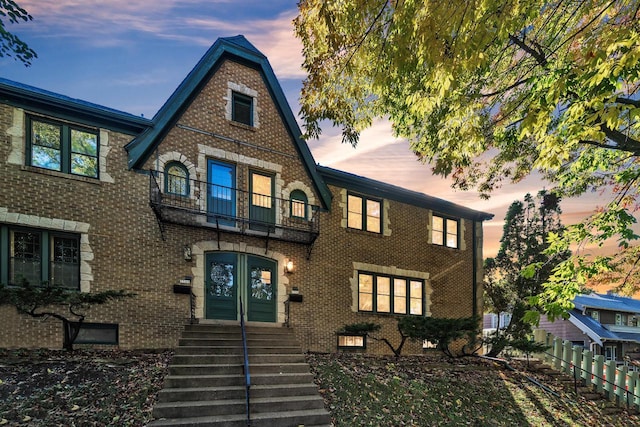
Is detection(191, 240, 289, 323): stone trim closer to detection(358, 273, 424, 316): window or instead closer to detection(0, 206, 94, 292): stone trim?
detection(0, 206, 94, 292): stone trim

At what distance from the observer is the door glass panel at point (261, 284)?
11594mm

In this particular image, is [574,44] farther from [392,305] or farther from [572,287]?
[392,305]

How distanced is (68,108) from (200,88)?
3584mm

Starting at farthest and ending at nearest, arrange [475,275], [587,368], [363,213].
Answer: [475,275] → [363,213] → [587,368]

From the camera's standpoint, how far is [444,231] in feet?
54.0

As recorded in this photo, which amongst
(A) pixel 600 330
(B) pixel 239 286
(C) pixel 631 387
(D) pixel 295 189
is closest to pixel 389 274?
(D) pixel 295 189

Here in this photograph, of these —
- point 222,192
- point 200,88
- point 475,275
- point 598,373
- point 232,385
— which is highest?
point 200,88

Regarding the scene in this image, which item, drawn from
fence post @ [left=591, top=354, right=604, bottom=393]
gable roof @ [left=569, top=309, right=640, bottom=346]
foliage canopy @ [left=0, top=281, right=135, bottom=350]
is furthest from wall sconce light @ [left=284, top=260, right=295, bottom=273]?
gable roof @ [left=569, top=309, right=640, bottom=346]

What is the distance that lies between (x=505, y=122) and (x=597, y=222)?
364 centimetres

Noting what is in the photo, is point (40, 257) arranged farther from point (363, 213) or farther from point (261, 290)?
point (363, 213)

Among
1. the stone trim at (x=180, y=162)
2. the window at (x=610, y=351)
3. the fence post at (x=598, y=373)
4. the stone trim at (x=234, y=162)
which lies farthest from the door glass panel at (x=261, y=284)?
the window at (x=610, y=351)

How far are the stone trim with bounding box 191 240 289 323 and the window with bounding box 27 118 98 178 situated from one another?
3.47m

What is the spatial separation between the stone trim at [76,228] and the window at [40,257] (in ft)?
0.55

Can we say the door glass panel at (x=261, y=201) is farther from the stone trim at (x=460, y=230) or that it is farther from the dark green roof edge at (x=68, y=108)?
the stone trim at (x=460, y=230)
